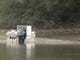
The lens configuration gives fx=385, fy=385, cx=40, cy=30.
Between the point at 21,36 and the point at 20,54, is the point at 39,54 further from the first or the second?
the point at 21,36

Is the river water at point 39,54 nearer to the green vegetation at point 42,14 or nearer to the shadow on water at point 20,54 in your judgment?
the shadow on water at point 20,54

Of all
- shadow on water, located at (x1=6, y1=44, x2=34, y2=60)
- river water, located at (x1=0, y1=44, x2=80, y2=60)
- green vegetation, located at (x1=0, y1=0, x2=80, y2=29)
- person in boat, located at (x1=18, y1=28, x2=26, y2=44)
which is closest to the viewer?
shadow on water, located at (x1=6, y1=44, x2=34, y2=60)

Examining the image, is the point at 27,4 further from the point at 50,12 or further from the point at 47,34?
the point at 47,34

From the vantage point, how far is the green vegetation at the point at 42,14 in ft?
148

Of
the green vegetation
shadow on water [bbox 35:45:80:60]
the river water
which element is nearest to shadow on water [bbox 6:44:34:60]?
the river water

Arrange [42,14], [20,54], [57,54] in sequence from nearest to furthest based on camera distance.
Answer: [20,54]
[57,54]
[42,14]

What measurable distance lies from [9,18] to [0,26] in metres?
2.67

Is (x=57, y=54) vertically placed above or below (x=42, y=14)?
below

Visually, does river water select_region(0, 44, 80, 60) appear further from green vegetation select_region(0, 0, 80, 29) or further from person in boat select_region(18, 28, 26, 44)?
green vegetation select_region(0, 0, 80, 29)

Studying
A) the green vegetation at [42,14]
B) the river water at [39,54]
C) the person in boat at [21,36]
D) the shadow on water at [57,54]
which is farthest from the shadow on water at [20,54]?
the green vegetation at [42,14]

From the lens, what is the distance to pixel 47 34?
1726 inches

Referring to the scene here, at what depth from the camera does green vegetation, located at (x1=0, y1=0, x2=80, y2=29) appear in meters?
45.2

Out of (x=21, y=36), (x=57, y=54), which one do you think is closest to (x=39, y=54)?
(x=57, y=54)

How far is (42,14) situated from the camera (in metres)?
47.9
